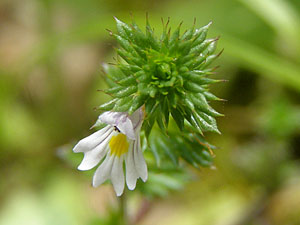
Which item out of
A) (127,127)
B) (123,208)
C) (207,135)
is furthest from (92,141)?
(207,135)

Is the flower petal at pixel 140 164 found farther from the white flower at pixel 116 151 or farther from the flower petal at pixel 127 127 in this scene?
the flower petal at pixel 127 127

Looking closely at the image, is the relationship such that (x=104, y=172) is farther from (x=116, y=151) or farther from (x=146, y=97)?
(x=146, y=97)

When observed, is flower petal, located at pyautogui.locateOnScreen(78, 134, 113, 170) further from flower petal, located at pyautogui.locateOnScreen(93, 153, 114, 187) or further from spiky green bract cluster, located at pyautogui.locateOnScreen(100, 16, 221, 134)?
spiky green bract cluster, located at pyautogui.locateOnScreen(100, 16, 221, 134)

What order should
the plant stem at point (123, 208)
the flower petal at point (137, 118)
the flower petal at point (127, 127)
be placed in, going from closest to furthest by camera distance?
the flower petal at point (127, 127)
the flower petal at point (137, 118)
the plant stem at point (123, 208)

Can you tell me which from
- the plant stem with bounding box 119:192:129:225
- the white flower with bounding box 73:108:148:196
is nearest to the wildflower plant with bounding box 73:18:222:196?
the white flower with bounding box 73:108:148:196

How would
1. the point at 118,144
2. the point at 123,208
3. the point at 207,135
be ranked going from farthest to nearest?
the point at 207,135, the point at 123,208, the point at 118,144

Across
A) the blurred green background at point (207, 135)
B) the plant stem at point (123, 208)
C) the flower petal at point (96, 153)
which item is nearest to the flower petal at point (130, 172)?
the flower petal at point (96, 153)

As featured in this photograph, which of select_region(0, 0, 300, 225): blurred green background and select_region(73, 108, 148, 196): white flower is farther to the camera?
select_region(0, 0, 300, 225): blurred green background

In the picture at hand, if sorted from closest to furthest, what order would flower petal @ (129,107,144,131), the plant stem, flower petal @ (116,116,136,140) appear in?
flower petal @ (116,116,136,140) → flower petal @ (129,107,144,131) → the plant stem
